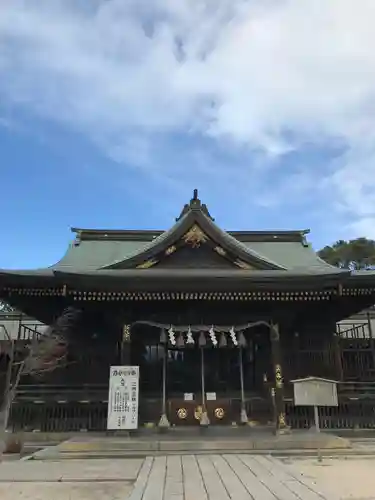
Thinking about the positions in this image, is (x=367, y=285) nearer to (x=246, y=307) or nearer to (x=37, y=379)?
(x=246, y=307)

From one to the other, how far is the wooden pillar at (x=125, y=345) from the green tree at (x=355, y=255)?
2970 centimetres

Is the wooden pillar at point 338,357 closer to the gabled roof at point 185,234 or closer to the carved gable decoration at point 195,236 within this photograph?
the gabled roof at point 185,234

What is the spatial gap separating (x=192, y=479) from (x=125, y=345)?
288 inches

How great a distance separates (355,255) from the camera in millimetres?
39375

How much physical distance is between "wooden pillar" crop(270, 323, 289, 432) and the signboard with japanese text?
4065mm

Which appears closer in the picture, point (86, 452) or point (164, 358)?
point (86, 452)

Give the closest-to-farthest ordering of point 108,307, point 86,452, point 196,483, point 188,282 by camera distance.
Result: point 196,483 < point 86,452 < point 188,282 < point 108,307

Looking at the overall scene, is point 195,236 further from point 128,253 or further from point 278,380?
point 278,380

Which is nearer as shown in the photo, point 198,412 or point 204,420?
point 204,420

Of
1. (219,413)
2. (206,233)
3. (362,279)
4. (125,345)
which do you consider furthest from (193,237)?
(219,413)

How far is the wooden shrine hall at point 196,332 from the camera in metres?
13.3

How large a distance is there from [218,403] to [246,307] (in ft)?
10.2

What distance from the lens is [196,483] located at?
249 inches

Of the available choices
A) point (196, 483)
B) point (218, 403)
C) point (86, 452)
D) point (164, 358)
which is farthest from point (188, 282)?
point (196, 483)
